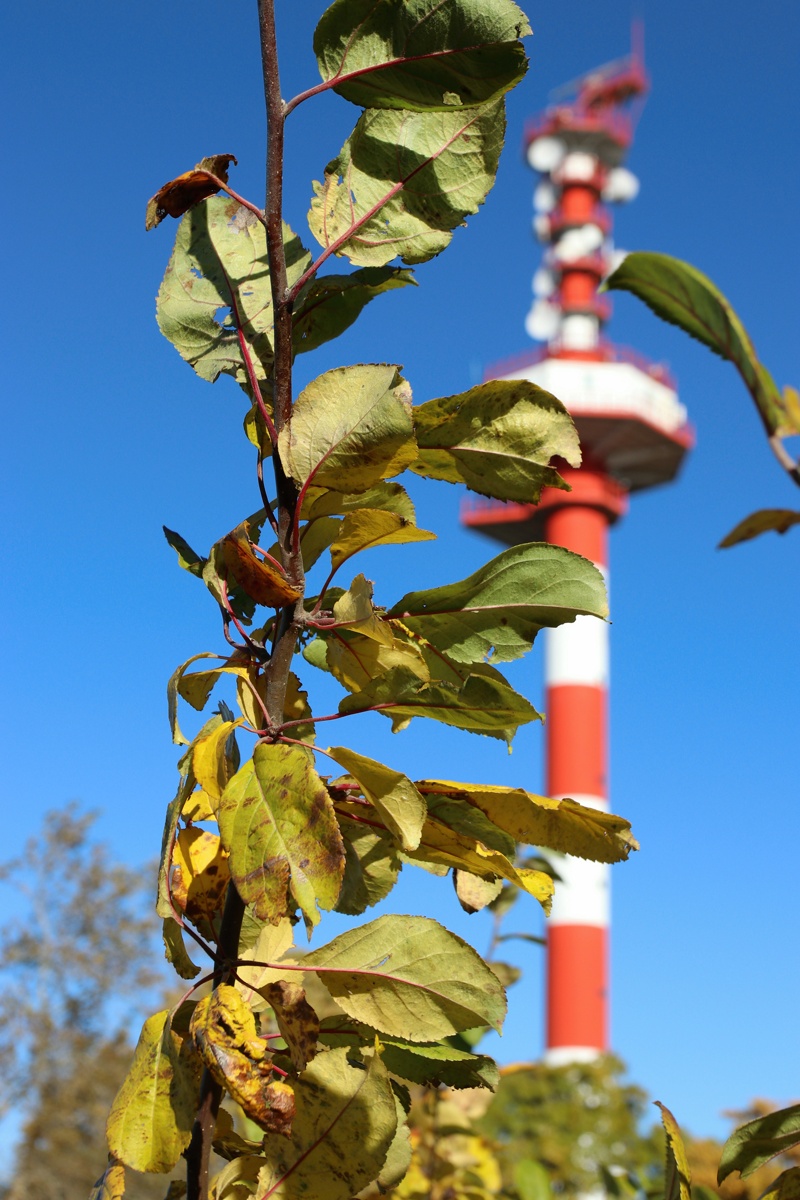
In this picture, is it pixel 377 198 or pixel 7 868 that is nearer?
pixel 377 198

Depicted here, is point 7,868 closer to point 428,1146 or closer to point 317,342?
point 428,1146

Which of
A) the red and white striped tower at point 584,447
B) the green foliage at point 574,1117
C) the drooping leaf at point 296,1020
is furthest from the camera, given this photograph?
the red and white striped tower at point 584,447

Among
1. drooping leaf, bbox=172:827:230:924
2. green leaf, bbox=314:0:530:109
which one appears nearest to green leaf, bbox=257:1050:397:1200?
drooping leaf, bbox=172:827:230:924

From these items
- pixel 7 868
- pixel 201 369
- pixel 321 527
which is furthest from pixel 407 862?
pixel 7 868

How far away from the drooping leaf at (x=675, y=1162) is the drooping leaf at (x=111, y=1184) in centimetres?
30

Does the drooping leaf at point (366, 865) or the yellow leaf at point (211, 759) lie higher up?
the yellow leaf at point (211, 759)

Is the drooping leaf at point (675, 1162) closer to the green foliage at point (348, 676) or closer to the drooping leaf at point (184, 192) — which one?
the green foliage at point (348, 676)

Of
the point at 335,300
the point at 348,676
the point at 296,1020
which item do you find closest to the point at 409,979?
the point at 296,1020

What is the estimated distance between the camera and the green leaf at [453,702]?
0.63m

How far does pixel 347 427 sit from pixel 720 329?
8.0 inches

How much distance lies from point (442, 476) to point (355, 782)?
0.63ft

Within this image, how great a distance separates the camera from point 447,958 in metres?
0.64

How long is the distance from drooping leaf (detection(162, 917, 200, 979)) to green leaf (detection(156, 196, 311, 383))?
1.07ft

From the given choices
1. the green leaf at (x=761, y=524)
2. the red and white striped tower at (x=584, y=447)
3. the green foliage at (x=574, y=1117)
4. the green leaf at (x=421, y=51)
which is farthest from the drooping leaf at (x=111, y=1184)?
the red and white striped tower at (x=584, y=447)
